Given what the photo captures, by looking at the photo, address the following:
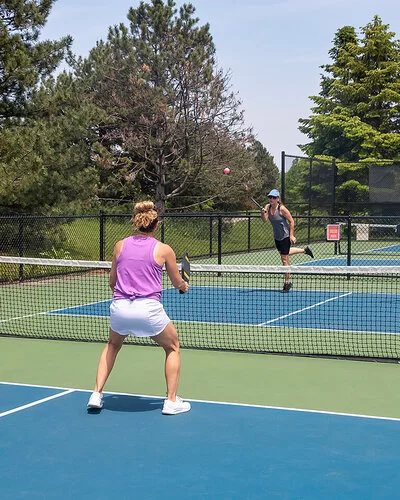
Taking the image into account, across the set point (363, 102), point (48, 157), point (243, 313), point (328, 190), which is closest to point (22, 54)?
point (48, 157)

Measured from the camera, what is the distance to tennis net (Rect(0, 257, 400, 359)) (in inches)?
347

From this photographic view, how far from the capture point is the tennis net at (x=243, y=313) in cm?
880

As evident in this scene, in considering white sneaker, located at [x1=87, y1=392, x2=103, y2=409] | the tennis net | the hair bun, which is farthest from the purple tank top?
the tennis net

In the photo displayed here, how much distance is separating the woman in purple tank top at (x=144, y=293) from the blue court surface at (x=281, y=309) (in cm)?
447

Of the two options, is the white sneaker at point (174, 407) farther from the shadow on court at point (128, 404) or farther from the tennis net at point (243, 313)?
the tennis net at point (243, 313)

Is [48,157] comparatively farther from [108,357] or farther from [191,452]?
[191,452]

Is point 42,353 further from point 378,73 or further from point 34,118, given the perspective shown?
point 378,73

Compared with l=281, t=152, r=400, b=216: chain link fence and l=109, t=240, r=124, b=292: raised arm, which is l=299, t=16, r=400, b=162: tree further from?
l=109, t=240, r=124, b=292: raised arm

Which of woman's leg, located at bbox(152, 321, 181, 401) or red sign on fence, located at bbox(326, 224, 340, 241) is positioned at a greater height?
red sign on fence, located at bbox(326, 224, 340, 241)

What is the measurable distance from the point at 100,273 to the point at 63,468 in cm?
1362

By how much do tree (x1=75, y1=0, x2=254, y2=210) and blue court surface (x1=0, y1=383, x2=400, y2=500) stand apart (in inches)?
941

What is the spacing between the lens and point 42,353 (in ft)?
28.0

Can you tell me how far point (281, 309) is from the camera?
11.9 meters

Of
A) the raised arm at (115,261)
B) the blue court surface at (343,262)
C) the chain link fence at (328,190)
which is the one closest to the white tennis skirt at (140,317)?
the raised arm at (115,261)
